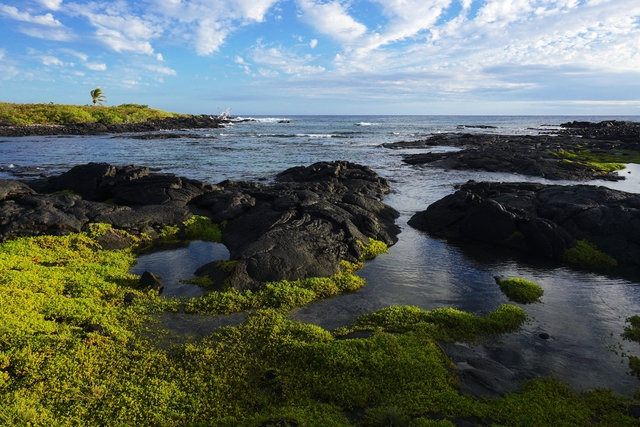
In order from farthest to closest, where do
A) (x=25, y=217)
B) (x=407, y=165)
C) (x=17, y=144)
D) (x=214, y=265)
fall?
(x=17, y=144)
(x=407, y=165)
(x=25, y=217)
(x=214, y=265)

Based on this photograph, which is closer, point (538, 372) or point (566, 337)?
point (538, 372)

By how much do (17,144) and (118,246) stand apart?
213 feet

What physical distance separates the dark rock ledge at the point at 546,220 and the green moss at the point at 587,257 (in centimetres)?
30

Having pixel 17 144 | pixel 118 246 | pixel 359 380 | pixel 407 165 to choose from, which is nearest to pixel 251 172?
pixel 407 165

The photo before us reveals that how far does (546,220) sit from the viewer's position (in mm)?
20906

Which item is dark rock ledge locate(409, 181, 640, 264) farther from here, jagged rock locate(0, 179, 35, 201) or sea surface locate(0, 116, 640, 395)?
jagged rock locate(0, 179, 35, 201)

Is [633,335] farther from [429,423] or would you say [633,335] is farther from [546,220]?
[546,220]

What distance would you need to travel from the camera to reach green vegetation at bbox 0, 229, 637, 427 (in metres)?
8.12

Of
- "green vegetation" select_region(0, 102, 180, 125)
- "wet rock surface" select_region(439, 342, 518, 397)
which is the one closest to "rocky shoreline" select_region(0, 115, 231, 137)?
"green vegetation" select_region(0, 102, 180, 125)

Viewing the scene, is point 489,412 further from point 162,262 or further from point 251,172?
point 251,172

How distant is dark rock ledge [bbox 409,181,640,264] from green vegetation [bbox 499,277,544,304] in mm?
4776

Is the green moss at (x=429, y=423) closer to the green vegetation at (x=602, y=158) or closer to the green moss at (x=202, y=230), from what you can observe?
the green moss at (x=202, y=230)

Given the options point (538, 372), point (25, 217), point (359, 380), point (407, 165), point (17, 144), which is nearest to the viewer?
point (359, 380)

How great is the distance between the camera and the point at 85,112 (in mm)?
114375
